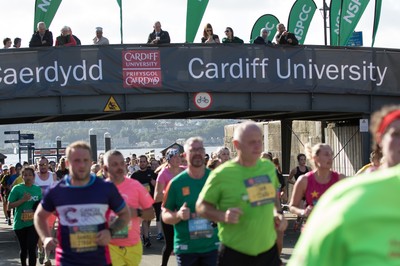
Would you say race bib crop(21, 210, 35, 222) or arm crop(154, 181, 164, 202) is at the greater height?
arm crop(154, 181, 164, 202)

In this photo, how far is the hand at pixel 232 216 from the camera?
6.21 m

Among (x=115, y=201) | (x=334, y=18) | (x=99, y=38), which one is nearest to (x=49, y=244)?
(x=115, y=201)

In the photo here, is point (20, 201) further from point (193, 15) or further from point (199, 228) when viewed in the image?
point (193, 15)

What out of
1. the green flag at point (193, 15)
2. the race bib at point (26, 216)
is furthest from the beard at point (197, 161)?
the green flag at point (193, 15)

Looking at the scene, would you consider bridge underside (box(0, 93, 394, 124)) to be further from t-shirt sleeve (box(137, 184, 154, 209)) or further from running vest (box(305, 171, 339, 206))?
t-shirt sleeve (box(137, 184, 154, 209))

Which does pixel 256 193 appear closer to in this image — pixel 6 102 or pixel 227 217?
pixel 227 217

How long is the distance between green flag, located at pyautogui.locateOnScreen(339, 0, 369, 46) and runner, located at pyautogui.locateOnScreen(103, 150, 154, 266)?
16.6 meters

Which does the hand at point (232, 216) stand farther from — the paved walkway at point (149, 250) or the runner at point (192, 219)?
the paved walkway at point (149, 250)

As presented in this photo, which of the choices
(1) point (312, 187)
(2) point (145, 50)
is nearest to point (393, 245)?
(1) point (312, 187)

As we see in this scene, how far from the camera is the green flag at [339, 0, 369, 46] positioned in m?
23.4

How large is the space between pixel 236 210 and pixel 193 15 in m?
16.2

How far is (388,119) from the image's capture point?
9.18 ft

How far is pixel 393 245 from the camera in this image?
229 centimetres

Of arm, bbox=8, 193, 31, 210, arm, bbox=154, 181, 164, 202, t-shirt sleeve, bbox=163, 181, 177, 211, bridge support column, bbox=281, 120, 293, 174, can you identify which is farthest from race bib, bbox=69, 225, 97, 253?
bridge support column, bbox=281, 120, 293, 174
